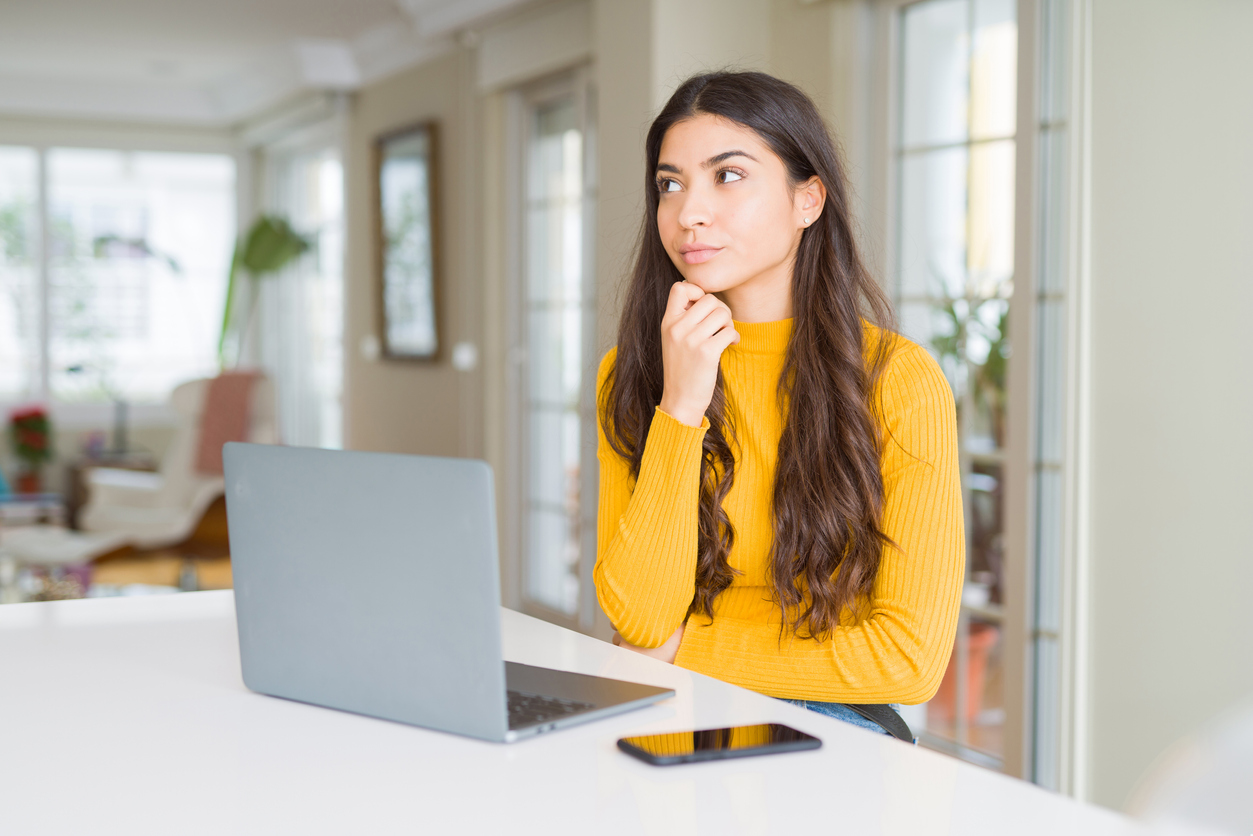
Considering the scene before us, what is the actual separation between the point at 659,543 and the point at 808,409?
24 cm

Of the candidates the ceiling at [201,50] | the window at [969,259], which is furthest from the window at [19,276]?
the window at [969,259]

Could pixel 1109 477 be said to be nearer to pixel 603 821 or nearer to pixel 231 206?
pixel 603 821

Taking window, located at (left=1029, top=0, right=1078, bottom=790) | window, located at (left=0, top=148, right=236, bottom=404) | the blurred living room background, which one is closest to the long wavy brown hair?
the blurred living room background

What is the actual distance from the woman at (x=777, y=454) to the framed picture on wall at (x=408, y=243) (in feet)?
12.9

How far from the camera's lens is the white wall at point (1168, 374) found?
2.16m

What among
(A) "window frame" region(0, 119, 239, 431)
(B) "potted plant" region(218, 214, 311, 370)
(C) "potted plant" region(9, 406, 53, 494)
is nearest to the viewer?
(C) "potted plant" region(9, 406, 53, 494)

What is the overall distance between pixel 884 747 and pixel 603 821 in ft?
0.78

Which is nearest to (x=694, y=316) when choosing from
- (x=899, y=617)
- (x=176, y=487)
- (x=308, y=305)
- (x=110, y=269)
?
(x=899, y=617)

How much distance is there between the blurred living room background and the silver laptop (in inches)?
43.6

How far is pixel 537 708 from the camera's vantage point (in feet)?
2.98

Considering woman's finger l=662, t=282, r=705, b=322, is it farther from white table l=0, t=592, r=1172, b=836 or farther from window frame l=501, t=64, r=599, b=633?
window frame l=501, t=64, r=599, b=633

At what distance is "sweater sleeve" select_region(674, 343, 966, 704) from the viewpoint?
1.21 metres

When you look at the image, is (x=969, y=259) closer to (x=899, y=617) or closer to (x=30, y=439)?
(x=899, y=617)

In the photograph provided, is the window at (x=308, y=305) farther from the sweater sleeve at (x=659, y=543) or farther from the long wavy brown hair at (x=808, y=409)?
the sweater sleeve at (x=659, y=543)
